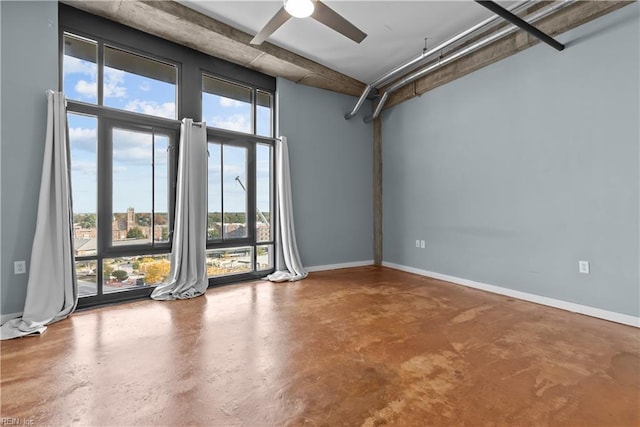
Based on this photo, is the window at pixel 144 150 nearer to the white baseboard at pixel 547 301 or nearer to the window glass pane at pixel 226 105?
the window glass pane at pixel 226 105

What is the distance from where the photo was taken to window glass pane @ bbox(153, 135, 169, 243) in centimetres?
381

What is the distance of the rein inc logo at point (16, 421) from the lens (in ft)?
4.88

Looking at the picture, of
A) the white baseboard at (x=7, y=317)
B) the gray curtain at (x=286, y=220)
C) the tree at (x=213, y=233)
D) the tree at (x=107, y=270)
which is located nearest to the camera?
the white baseboard at (x=7, y=317)

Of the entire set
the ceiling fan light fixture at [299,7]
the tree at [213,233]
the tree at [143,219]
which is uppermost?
the ceiling fan light fixture at [299,7]

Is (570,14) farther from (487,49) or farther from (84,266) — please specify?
(84,266)

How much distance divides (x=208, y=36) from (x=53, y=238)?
2897 millimetres

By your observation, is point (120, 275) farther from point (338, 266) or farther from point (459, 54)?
point (459, 54)

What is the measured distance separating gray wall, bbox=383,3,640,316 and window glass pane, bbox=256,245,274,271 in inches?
101

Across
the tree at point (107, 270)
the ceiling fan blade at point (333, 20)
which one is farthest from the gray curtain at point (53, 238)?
the ceiling fan blade at point (333, 20)

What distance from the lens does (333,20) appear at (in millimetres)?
2668

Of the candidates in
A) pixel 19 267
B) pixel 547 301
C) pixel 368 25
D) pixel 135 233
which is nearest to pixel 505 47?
pixel 368 25

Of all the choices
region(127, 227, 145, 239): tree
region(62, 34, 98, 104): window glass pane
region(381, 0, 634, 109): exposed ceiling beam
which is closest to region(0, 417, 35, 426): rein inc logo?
region(127, 227, 145, 239): tree

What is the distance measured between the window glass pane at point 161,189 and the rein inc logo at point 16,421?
244cm

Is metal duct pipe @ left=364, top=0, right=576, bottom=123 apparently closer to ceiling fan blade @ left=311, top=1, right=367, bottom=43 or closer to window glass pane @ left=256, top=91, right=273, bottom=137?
ceiling fan blade @ left=311, top=1, right=367, bottom=43
